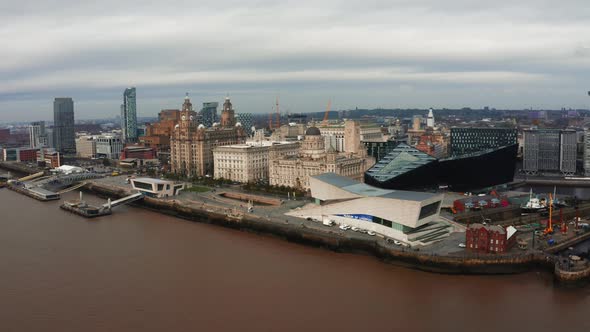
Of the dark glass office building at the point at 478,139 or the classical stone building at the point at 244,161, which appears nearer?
the classical stone building at the point at 244,161

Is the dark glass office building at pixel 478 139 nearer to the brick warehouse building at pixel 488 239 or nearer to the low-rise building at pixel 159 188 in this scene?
the low-rise building at pixel 159 188

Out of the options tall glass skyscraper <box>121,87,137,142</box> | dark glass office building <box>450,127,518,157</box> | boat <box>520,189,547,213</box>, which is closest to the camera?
boat <box>520,189,547,213</box>

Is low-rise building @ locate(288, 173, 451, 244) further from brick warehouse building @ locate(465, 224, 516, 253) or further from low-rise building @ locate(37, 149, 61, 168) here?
low-rise building @ locate(37, 149, 61, 168)

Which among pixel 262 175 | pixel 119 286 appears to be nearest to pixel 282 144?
pixel 262 175

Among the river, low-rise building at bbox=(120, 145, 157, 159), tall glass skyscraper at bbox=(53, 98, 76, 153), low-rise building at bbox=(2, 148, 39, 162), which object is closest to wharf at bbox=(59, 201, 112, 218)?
the river

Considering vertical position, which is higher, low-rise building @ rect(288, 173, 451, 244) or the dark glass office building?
the dark glass office building

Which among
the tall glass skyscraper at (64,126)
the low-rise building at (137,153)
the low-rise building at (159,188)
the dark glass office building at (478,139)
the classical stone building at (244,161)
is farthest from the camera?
the tall glass skyscraper at (64,126)

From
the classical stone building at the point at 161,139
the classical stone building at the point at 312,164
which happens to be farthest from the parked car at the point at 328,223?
the classical stone building at the point at 161,139

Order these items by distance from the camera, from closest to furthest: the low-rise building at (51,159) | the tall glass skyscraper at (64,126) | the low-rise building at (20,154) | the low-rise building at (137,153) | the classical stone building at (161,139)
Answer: the low-rise building at (51,159) < the low-rise building at (137,153) < the classical stone building at (161,139) < the low-rise building at (20,154) < the tall glass skyscraper at (64,126)
